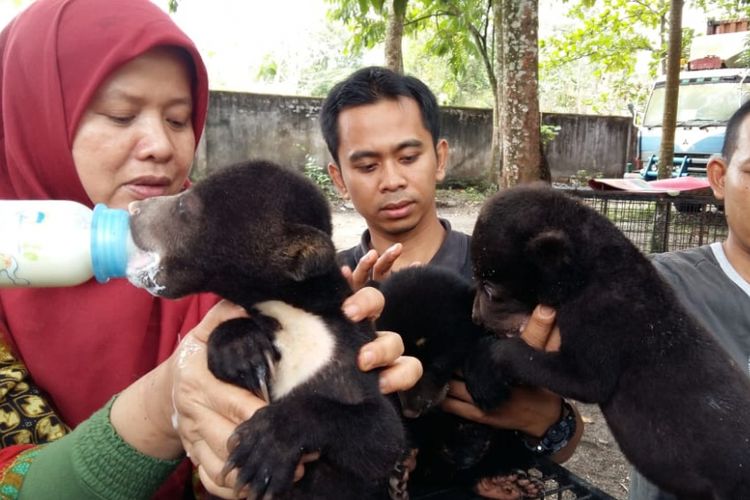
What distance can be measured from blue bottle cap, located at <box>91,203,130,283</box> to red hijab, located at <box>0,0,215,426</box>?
69cm

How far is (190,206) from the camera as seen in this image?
1734mm

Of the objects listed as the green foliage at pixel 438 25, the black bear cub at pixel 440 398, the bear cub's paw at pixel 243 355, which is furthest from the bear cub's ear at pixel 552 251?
the green foliage at pixel 438 25

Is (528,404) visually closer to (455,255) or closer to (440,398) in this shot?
(440,398)

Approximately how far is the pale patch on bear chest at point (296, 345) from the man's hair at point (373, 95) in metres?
1.74

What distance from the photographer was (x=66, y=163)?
6.80ft

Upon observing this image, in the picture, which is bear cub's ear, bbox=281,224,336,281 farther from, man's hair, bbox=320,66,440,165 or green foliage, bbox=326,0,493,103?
green foliage, bbox=326,0,493,103

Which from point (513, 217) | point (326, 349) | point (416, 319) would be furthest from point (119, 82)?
point (513, 217)

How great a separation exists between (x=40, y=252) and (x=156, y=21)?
1.07m

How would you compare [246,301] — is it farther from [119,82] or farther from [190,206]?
[119,82]

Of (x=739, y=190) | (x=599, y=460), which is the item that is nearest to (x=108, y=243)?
(x=739, y=190)

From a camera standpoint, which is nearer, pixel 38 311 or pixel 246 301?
pixel 246 301

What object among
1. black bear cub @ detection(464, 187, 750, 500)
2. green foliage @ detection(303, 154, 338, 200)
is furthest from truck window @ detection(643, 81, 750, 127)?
black bear cub @ detection(464, 187, 750, 500)

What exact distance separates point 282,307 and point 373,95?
1.77m

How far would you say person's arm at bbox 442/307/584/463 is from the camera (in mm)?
2381
